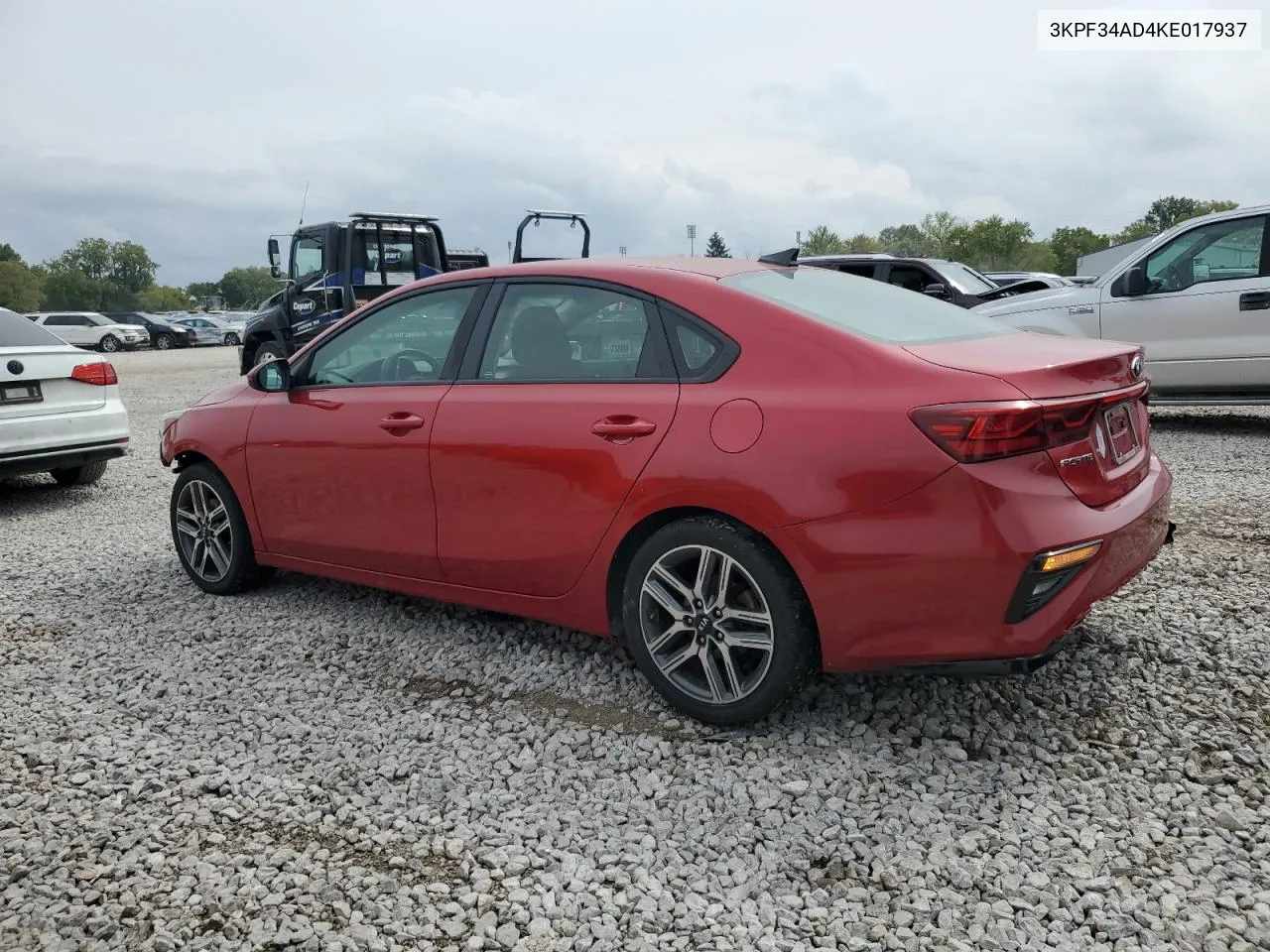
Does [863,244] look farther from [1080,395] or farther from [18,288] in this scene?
[1080,395]

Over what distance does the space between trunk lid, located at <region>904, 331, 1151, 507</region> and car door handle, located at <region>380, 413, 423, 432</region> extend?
6.26 ft

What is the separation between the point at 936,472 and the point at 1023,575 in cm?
36

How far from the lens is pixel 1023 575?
108 inches

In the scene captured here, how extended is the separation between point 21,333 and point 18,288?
104972 mm

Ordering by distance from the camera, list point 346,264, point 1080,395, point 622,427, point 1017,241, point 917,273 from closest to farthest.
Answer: point 1080,395 → point 622,427 → point 917,273 → point 346,264 → point 1017,241

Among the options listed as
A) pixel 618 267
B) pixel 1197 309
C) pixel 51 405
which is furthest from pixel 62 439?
pixel 1197 309

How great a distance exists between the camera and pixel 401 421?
3.98 metres

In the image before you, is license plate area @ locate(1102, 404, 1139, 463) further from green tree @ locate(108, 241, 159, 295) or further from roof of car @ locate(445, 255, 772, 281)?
green tree @ locate(108, 241, 159, 295)

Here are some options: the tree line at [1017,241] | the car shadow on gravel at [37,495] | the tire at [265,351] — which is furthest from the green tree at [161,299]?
the car shadow on gravel at [37,495]

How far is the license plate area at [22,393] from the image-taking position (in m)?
7.12

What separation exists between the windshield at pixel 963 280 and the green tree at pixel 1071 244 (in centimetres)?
9104

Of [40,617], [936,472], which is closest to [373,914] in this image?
[936,472]

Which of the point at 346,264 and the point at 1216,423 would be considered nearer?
the point at 1216,423

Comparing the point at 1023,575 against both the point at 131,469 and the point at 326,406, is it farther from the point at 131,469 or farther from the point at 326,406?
the point at 131,469
